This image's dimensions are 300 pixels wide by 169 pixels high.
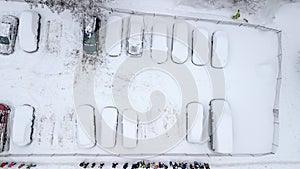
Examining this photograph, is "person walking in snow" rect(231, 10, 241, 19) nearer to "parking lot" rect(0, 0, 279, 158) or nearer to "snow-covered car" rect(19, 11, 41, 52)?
"parking lot" rect(0, 0, 279, 158)

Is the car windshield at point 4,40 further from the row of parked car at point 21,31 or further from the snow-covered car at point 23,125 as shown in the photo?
the snow-covered car at point 23,125

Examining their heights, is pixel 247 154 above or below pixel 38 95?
below

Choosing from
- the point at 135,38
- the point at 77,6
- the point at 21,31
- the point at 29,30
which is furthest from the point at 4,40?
the point at 135,38

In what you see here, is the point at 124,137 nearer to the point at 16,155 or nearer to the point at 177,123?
the point at 177,123

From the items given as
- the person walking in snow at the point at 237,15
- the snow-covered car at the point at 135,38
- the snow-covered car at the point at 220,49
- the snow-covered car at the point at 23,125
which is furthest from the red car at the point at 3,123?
the person walking in snow at the point at 237,15

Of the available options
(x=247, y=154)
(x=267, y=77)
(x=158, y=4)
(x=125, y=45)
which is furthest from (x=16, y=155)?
(x=267, y=77)

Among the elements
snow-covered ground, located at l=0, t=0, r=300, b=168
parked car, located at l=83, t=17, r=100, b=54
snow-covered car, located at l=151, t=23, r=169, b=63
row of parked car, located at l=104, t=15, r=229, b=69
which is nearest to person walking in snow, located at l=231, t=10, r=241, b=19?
snow-covered ground, located at l=0, t=0, r=300, b=168
